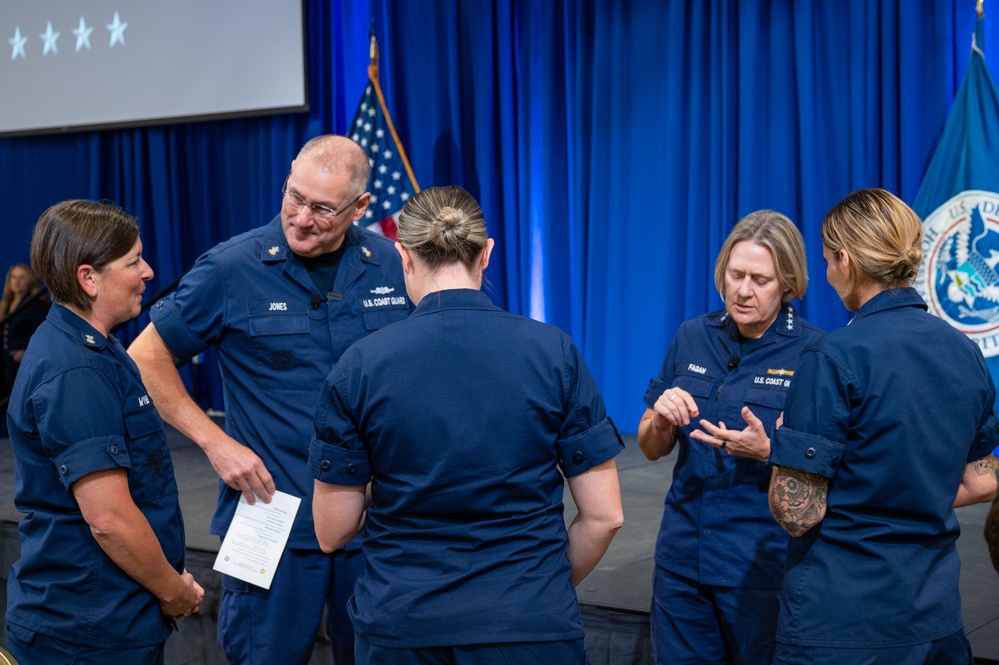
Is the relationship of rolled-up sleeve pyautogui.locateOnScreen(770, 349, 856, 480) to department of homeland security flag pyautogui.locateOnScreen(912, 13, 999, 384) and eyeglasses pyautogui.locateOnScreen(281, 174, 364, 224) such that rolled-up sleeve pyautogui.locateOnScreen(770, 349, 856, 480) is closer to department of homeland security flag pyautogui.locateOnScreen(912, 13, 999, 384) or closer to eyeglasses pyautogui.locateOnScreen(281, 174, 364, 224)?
eyeglasses pyautogui.locateOnScreen(281, 174, 364, 224)

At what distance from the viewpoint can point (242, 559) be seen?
2.14 meters

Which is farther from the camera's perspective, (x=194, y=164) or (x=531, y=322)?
(x=194, y=164)

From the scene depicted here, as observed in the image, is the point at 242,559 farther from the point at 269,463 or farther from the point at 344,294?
the point at 344,294

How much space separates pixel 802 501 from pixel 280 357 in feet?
3.75

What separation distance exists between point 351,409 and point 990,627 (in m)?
1.83

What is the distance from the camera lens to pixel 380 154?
5.92 metres

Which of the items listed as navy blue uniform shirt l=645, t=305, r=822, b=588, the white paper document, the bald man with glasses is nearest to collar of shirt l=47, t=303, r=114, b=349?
the bald man with glasses

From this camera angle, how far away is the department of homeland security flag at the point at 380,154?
5836 mm

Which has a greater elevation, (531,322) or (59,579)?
(531,322)

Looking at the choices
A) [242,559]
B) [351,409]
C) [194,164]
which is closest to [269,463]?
→ [242,559]

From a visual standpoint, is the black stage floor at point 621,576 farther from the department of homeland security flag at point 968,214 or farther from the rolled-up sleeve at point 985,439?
the department of homeland security flag at point 968,214

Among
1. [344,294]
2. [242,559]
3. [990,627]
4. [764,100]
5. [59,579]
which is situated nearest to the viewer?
[59,579]

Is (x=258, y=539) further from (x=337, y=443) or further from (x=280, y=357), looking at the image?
(x=337, y=443)

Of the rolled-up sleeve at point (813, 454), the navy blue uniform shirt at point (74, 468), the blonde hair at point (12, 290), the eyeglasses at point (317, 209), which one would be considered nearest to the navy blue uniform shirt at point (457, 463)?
the rolled-up sleeve at point (813, 454)
